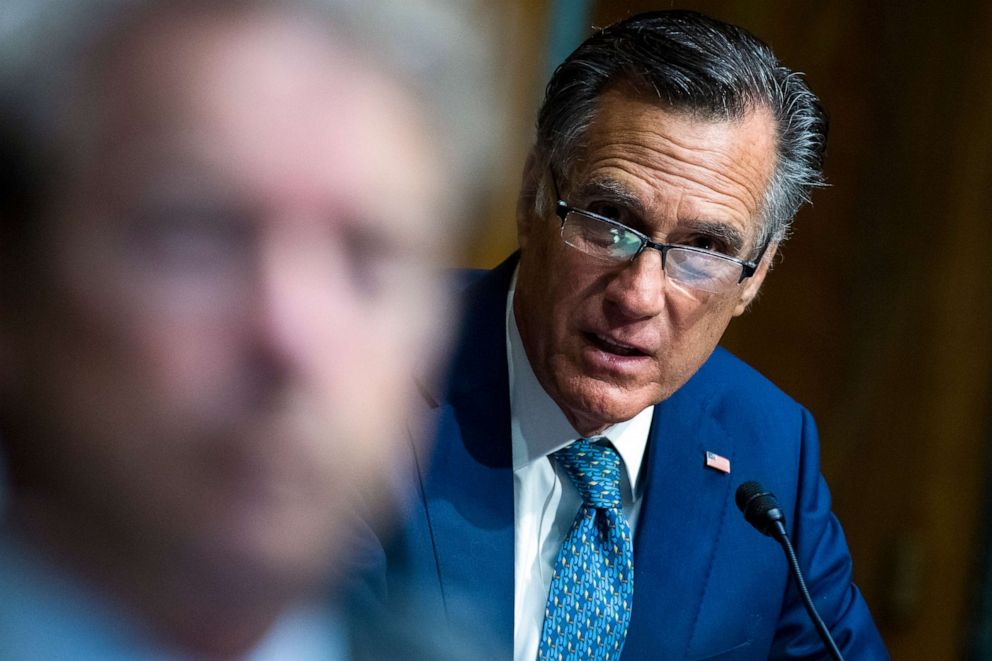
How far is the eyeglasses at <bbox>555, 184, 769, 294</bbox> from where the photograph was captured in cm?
125

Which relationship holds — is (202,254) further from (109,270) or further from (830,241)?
(830,241)

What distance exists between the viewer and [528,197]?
1403mm

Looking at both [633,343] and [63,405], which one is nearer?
[63,405]

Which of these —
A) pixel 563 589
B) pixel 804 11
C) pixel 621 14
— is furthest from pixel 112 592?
pixel 804 11

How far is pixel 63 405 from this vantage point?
258 millimetres

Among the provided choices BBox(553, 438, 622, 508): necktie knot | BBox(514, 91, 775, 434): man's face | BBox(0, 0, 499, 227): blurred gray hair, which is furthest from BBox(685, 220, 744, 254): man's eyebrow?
BBox(0, 0, 499, 227): blurred gray hair

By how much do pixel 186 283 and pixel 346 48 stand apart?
8 cm

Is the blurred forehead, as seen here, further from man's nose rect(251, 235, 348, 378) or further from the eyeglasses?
the eyeglasses

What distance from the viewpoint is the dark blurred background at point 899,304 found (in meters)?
2.01

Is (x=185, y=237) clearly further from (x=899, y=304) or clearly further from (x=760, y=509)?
(x=899, y=304)

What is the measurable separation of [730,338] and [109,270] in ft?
6.24

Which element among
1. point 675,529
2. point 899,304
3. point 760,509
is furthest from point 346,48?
point 899,304

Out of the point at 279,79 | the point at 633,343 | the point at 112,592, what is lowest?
the point at 633,343

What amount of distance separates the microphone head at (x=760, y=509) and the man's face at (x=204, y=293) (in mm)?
891
